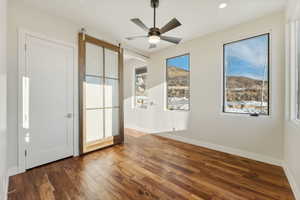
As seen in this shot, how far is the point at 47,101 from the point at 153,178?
7.66 feet

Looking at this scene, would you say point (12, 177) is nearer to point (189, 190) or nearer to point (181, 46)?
point (189, 190)

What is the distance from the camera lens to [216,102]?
3.29 metres

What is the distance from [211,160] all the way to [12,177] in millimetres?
3445

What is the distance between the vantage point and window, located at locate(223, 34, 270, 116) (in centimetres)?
274

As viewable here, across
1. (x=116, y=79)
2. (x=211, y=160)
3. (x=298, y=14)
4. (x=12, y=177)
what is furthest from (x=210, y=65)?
(x=12, y=177)

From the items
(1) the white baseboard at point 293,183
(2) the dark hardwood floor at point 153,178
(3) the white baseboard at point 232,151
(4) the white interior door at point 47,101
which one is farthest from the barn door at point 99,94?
(1) the white baseboard at point 293,183

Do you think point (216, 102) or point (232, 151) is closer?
point (232, 151)

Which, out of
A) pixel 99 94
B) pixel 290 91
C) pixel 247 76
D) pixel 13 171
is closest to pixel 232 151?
pixel 290 91

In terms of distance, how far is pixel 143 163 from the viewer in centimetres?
260

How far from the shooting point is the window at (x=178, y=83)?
3.93 meters

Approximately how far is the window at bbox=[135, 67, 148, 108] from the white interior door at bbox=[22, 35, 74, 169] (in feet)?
9.25

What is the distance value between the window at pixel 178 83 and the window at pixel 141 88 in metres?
1.12

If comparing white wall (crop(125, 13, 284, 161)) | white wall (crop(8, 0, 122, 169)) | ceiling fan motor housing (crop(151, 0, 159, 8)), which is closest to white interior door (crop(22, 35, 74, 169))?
white wall (crop(8, 0, 122, 169))

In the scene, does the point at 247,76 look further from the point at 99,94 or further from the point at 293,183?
the point at 99,94
